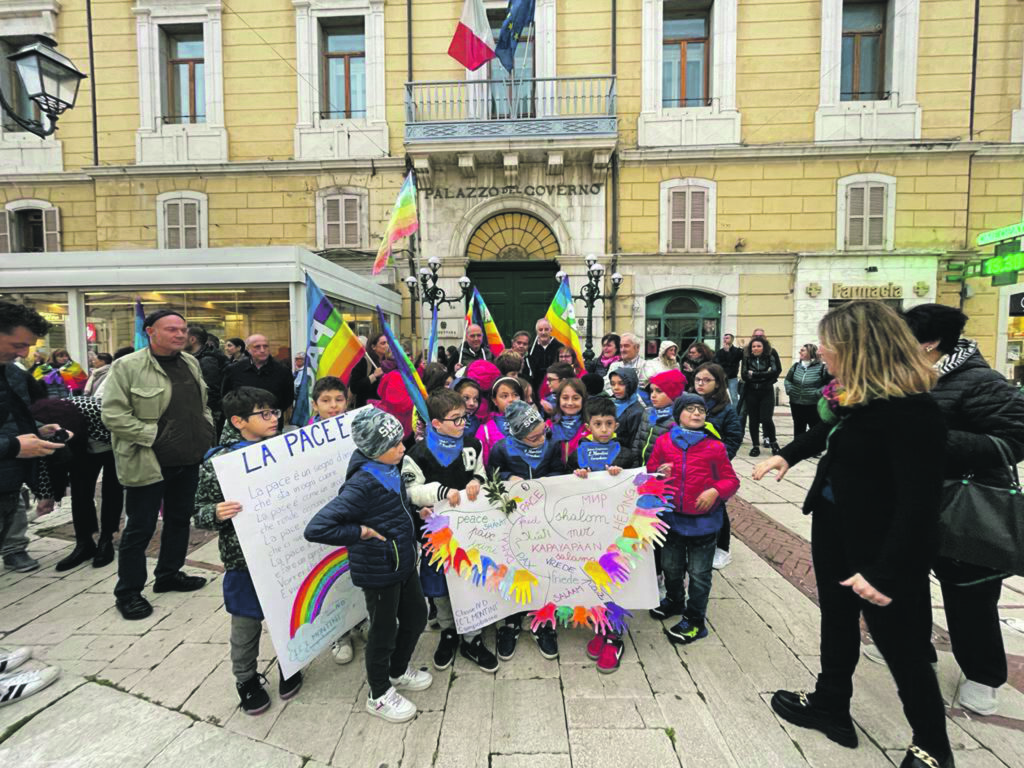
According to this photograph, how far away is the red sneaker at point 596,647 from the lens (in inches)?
116

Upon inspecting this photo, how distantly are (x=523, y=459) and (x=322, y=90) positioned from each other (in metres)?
14.2

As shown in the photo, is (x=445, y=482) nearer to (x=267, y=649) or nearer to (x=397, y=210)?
(x=267, y=649)

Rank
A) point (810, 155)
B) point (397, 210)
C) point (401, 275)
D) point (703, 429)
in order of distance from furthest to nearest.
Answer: point (401, 275) → point (810, 155) → point (397, 210) → point (703, 429)

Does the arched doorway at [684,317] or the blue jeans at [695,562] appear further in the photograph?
the arched doorway at [684,317]

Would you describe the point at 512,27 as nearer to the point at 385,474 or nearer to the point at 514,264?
the point at 514,264

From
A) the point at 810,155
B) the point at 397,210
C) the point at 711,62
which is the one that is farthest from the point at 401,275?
the point at 810,155

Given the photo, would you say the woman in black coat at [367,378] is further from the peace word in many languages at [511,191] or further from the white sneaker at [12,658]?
the peace word in many languages at [511,191]

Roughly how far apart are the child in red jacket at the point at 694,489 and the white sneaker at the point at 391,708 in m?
1.63

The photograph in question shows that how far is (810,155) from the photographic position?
40.8 feet

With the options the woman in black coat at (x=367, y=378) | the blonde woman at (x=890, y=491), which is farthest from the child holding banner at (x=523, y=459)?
the woman in black coat at (x=367, y=378)

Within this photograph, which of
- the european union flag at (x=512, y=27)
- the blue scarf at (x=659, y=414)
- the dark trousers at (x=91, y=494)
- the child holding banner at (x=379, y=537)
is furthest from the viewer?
the european union flag at (x=512, y=27)

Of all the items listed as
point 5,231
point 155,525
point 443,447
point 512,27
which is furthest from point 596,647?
point 5,231

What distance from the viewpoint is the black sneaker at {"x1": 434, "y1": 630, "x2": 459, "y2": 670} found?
2.91m

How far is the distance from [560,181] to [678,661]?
12161mm
